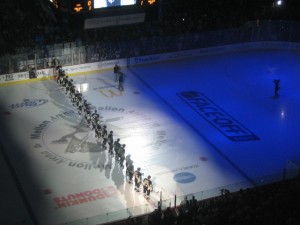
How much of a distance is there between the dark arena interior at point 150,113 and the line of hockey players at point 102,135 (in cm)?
7

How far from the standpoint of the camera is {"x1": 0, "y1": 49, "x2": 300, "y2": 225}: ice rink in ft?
52.0

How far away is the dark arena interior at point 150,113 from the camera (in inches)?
585

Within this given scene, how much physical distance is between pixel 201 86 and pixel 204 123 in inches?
136

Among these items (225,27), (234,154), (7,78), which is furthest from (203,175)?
(225,27)

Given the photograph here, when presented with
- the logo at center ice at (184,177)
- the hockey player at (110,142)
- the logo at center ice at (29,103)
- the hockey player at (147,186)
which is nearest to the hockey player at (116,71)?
the logo at center ice at (29,103)

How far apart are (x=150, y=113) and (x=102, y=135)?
3139mm

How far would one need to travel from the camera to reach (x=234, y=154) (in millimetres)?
18156

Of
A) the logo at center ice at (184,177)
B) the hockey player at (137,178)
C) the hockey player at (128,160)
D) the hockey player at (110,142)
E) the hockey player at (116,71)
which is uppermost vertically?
the hockey player at (116,71)

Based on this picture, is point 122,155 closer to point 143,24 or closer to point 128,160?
point 128,160

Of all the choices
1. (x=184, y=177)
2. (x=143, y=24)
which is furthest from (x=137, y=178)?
(x=143, y=24)

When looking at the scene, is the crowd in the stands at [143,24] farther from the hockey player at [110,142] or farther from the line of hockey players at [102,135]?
the hockey player at [110,142]

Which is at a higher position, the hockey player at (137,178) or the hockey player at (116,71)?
the hockey player at (116,71)

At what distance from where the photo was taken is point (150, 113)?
20812 millimetres

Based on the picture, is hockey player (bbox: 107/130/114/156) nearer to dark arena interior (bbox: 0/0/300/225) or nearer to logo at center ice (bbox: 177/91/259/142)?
dark arena interior (bbox: 0/0/300/225)
